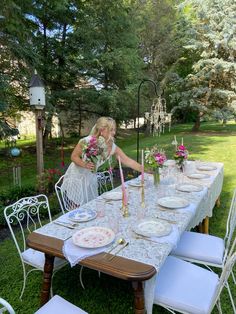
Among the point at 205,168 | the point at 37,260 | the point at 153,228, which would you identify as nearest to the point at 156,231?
the point at 153,228

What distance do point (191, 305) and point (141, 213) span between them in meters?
0.83

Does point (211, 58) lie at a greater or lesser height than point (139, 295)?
greater

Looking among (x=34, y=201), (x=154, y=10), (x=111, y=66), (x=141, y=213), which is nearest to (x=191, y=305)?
(x=141, y=213)

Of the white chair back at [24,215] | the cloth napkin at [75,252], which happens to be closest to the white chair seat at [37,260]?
the white chair back at [24,215]

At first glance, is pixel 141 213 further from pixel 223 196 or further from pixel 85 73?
pixel 85 73

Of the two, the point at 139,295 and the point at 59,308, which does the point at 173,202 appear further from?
the point at 59,308

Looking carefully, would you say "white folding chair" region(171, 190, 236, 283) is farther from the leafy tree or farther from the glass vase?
the leafy tree

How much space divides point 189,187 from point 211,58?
44.3ft

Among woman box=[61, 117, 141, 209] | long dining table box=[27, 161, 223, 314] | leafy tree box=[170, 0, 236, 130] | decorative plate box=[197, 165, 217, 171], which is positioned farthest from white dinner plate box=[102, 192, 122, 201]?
leafy tree box=[170, 0, 236, 130]

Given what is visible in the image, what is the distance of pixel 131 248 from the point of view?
184cm

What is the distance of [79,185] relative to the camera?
10.9ft

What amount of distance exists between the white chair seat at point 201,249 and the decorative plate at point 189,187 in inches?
23.6

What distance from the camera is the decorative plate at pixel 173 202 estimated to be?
102 inches

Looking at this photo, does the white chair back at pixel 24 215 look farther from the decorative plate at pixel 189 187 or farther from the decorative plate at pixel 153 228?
the decorative plate at pixel 189 187
